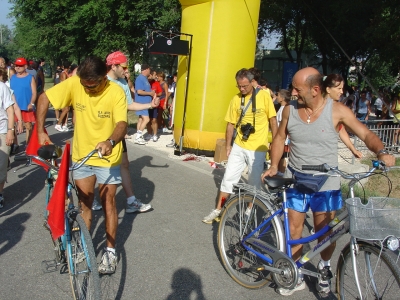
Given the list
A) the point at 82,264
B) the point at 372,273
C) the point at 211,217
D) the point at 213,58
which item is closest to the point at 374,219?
the point at 372,273

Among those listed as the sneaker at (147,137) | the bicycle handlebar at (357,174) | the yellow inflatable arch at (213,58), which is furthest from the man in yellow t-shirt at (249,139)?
the sneaker at (147,137)

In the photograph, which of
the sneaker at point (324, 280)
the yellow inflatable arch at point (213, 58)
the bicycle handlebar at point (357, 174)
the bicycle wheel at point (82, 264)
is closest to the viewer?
the bicycle handlebar at point (357, 174)

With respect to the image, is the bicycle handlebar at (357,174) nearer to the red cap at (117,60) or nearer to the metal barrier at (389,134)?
the red cap at (117,60)

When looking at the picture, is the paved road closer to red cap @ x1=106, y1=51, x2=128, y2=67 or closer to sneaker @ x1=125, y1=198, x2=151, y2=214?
sneaker @ x1=125, y1=198, x2=151, y2=214

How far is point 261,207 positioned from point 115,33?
24.4 metres

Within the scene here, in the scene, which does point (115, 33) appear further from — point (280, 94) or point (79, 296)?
point (79, 296)

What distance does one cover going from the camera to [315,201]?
3.77 m

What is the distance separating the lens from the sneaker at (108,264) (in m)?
4.12

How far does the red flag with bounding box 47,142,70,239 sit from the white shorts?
2.61m

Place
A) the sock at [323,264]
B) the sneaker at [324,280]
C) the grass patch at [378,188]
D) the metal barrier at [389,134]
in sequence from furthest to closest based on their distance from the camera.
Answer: the metal barrier at [389,134] < the grass patch at [378,188] < the sock at [323,264] < the sneaker at [324,280]

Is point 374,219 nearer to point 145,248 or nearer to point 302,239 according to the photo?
point 302,239

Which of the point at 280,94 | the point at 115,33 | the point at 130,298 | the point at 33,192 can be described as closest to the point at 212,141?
the point at 280,94

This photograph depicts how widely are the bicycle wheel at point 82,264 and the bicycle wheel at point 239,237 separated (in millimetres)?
1375

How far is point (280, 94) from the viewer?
7.66 metres
